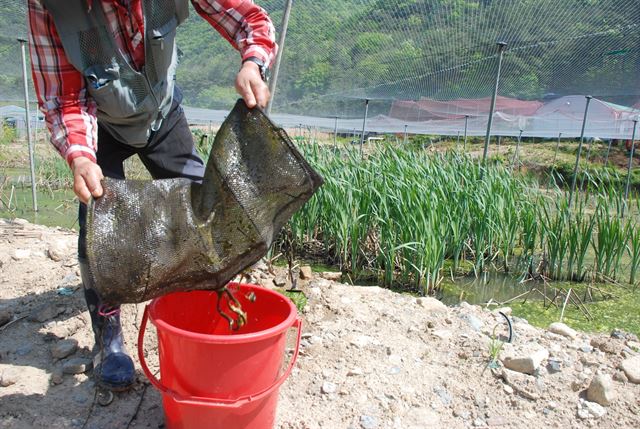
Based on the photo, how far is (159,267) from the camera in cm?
118

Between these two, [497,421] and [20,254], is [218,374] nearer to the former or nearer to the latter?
[497,421]

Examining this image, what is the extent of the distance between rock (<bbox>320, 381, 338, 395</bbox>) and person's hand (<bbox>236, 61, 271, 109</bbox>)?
859mm

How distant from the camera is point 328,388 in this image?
1.63 metres

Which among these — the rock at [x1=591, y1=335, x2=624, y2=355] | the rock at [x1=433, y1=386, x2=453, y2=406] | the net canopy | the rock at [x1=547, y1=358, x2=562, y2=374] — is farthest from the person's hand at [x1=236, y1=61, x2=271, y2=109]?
the net canopy

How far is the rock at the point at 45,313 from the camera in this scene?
1.98m

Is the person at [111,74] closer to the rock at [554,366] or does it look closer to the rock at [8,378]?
the rock at [8,378]

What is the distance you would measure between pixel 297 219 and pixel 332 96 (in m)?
5.07

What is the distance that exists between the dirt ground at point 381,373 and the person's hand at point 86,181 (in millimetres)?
672

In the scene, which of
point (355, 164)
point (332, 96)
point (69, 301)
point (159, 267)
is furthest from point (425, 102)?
point (159, 267)

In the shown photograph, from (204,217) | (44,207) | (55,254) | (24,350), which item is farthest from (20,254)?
(44,207)

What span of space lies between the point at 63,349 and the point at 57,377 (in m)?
0.12

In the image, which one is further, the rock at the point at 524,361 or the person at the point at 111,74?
the rock at the point at 524,361

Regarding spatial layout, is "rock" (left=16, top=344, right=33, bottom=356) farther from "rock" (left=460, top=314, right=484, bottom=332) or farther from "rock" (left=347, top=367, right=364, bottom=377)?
"rock" (left=460, top=314, right=484, bottom=332)

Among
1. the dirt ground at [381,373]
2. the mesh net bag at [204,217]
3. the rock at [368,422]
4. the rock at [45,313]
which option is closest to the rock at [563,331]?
the dirt ground at [381,373]
